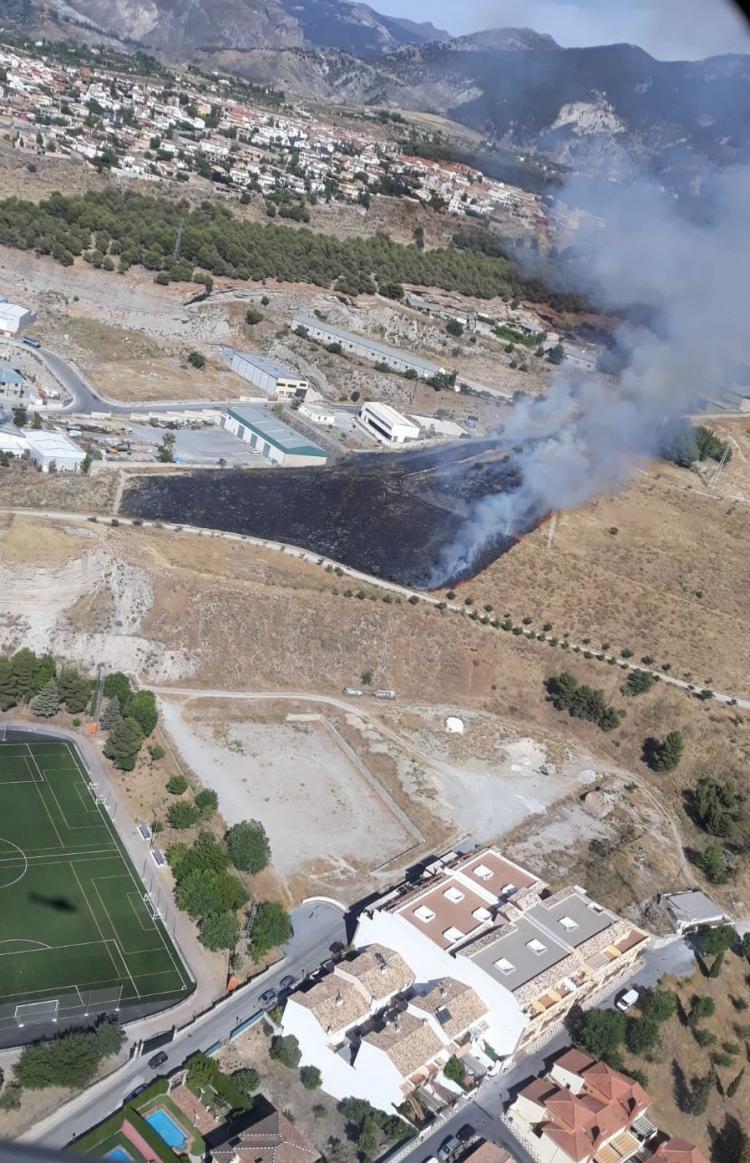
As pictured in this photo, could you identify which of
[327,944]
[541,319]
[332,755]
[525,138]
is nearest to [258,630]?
[332,755]

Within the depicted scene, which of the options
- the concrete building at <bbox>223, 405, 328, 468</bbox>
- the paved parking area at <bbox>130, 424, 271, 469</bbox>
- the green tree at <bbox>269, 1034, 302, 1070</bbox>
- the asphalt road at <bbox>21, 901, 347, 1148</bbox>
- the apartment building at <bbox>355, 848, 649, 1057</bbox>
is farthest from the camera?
the concrete building at <bbox>223, 405, 328, 468</bbox>

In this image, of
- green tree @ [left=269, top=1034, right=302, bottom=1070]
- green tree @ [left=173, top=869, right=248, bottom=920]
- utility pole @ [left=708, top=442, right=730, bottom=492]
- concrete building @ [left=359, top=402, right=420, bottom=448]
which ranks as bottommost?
green tree @ [left=269, top=1034, right=302, bottom=1070]

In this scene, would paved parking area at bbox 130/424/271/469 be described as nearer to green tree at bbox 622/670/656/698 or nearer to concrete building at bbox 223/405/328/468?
concrete building at bbox 223/405/328/468

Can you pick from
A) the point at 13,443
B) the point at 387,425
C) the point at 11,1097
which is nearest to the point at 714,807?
the point at 11,1097

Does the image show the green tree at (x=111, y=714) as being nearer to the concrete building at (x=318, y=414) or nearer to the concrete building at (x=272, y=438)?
the concrete building at (x=272, y=438)

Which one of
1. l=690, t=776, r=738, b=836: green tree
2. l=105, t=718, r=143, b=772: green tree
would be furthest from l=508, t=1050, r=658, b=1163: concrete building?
l=105, t=718, r=143, b=772: green tree

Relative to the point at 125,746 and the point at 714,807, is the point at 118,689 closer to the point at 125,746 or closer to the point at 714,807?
the point at 125,746

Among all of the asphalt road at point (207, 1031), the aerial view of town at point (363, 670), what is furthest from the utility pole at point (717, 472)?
the asphalt road at point (207, 1031)
